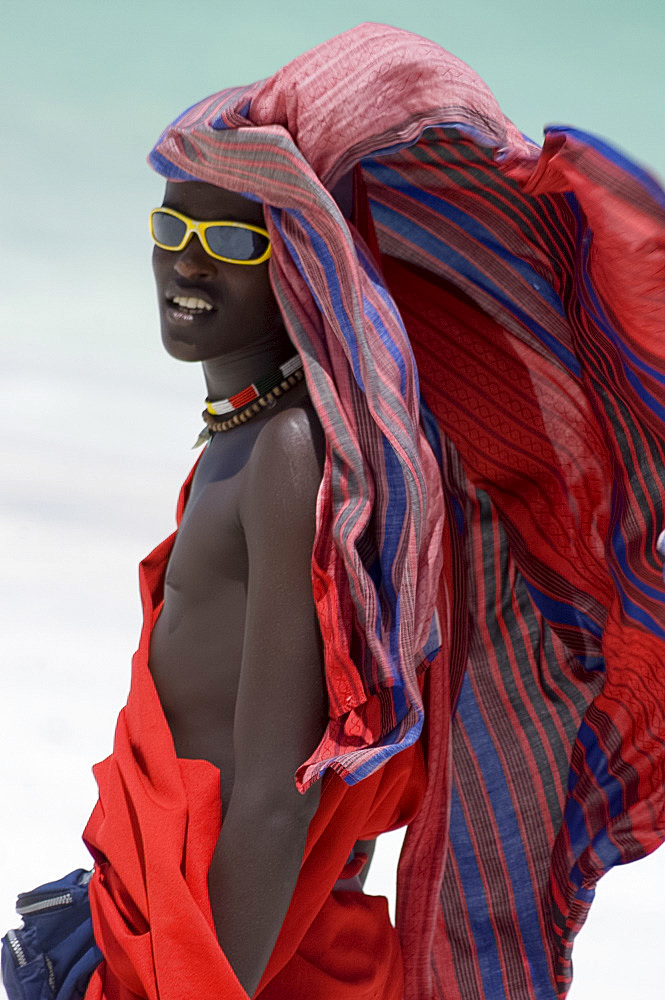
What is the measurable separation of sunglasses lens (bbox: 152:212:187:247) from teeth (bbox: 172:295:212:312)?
0.06 m

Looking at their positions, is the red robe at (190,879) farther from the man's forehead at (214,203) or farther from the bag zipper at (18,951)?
the man's forehead at (214,203)

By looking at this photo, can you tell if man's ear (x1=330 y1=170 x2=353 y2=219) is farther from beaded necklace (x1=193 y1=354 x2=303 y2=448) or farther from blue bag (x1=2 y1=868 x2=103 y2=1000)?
blue bag (x1=2 y1=868 x2=103 y2=1000)

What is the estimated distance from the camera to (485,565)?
152 cm

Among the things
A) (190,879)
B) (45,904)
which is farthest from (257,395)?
(45,904)

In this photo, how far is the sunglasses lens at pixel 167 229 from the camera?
1326 millimetres

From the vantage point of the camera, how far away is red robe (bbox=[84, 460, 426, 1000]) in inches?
46.9

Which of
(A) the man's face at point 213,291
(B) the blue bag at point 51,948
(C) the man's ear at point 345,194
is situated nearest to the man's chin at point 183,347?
(A) the man's face at point 213,291

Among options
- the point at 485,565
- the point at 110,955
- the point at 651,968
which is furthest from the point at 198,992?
the point at 651,968

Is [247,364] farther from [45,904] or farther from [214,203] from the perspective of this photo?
[45,904]

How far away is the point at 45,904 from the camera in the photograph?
4.63ft

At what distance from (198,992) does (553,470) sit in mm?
662

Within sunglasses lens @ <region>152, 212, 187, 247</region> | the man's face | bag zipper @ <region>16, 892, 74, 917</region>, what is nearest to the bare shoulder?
the man's face

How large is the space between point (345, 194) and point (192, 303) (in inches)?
7.6

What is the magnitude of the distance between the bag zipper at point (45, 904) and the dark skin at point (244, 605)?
9.8 inches
